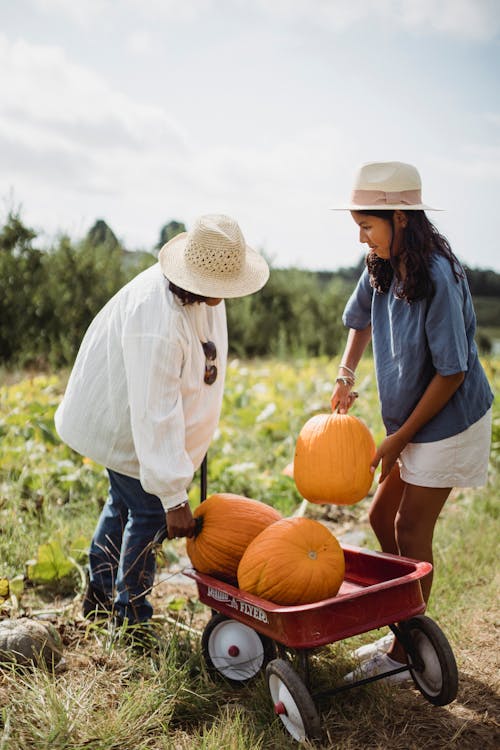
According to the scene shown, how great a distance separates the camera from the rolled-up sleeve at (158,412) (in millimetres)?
2535

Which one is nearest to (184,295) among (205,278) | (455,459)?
(205,278)

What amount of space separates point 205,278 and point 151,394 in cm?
45

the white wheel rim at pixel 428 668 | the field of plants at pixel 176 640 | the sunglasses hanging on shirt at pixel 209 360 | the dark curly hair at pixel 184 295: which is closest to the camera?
the field of plants at pixel 176 640

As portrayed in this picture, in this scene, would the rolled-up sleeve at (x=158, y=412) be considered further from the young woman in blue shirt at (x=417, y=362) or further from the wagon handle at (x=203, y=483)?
the young woman in blue shirt at (x=417, y=362)

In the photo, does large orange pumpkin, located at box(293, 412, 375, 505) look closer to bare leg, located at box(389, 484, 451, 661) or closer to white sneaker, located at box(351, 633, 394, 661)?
bare leg, located at box(389, 484, 451, 661)

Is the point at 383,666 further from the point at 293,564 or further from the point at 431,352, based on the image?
the point at 431,352

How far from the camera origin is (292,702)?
2256 mm

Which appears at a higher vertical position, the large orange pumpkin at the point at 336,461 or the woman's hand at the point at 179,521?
the large orange pumpkin at the point at 336,461

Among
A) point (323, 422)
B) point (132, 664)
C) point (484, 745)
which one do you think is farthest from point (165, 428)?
point (484, 745)

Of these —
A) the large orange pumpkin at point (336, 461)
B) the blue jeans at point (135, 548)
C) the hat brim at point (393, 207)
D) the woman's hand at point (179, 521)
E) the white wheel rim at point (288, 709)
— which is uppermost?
the hat brim at point (393, 207)

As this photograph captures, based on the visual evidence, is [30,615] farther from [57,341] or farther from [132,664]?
[57,341]

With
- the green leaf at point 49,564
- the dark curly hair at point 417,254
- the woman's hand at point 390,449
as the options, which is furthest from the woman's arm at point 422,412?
the green leaf at point 49,564

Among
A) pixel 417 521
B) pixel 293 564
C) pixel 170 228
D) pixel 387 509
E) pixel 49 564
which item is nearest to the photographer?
pixel 293 564

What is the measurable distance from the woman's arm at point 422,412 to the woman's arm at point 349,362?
0.42 m
